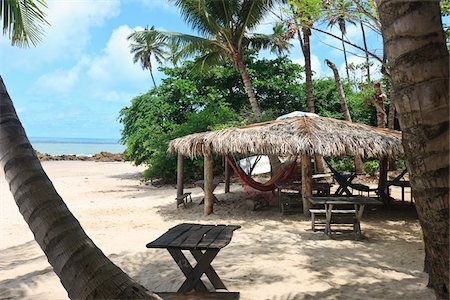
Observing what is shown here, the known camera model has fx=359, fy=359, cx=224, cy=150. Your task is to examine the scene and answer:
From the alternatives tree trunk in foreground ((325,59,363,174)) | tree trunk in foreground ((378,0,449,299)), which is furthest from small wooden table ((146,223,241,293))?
tree trunk in foreground ((325,59,363,174))

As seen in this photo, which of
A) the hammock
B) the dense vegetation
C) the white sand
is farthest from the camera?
the dense vegetation

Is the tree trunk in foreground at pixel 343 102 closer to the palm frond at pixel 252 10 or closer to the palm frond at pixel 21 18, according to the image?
the palm frond at pixel 252 10

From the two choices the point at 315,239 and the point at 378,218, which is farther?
the point at 378,218

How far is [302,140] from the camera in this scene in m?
6.20

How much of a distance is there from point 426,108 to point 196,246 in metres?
1.69

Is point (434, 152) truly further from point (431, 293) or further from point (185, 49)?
point (185, 49)

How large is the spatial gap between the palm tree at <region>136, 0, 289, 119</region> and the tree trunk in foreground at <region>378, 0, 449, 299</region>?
9.06 m

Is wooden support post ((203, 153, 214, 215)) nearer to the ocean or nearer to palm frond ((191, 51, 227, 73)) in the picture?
palm frond ((191, 51, 227, 73))

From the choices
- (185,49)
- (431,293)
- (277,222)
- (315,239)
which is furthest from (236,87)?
(431,293)

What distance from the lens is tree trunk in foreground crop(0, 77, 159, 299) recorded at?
1252 millimetres

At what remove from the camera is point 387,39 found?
1374 millimetres

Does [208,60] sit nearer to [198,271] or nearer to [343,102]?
[343,102]

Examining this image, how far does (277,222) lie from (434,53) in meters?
5.20

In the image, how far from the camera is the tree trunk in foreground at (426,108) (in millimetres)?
1225
